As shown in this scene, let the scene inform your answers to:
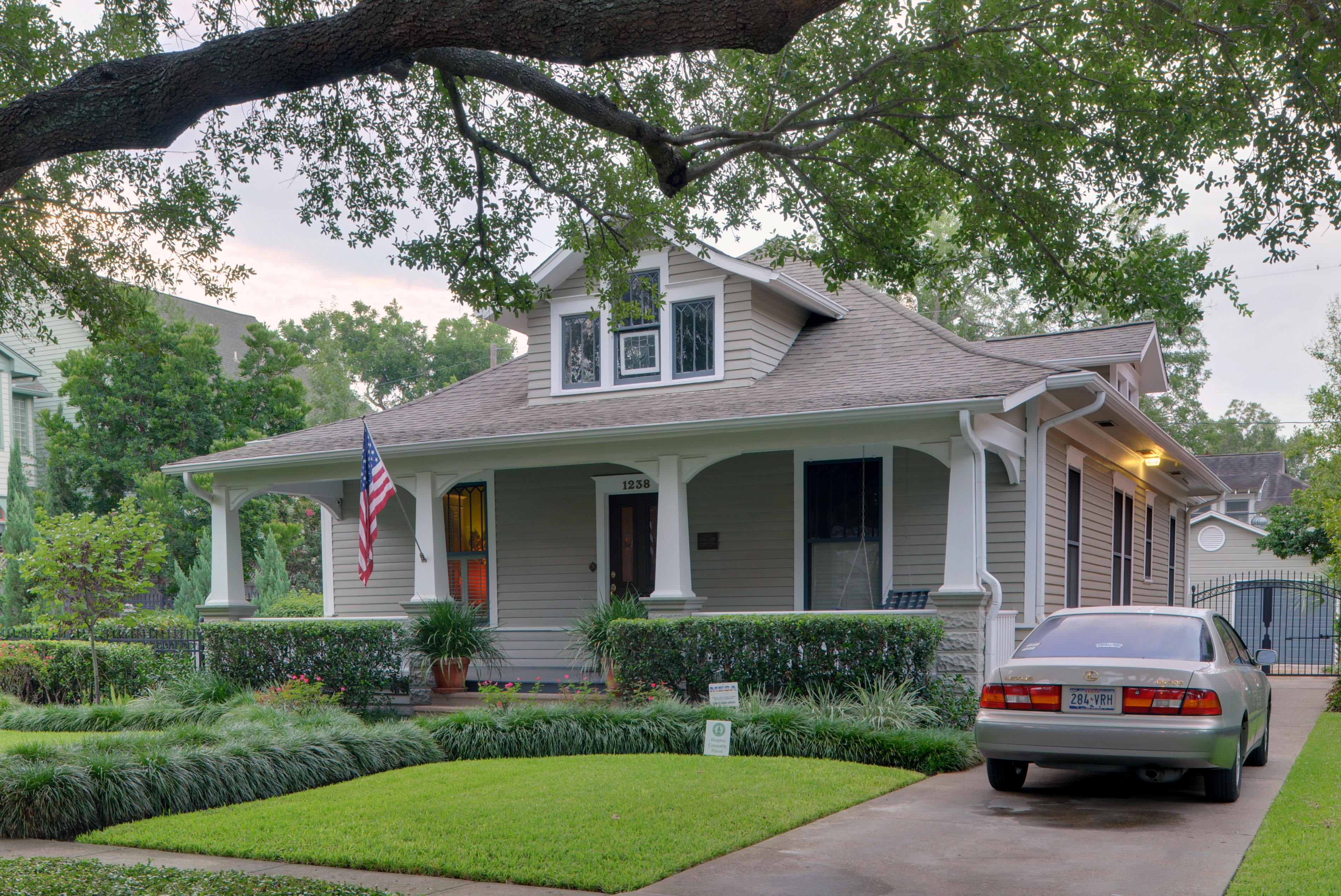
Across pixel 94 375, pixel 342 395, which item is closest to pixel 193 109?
pixel 94 375

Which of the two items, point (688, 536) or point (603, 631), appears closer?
point (603, 631)

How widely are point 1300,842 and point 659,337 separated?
9.95 metres

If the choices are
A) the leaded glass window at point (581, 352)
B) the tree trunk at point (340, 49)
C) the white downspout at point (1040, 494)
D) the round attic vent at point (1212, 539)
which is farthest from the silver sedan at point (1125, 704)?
the round attic vent at point (1212, 539)

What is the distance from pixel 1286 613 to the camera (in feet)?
100

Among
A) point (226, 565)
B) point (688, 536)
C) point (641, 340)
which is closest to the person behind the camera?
point (688, 536)

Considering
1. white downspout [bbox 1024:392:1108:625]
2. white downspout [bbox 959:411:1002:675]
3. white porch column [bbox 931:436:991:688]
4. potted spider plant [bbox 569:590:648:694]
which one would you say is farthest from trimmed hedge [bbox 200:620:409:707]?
white downspout [bbox 1024:392:1108:625]

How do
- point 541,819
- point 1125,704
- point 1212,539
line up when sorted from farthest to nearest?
point 1212,539 → point 1125,704 → point 541,819

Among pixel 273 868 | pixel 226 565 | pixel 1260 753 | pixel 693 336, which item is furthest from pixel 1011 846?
pixel 226 565

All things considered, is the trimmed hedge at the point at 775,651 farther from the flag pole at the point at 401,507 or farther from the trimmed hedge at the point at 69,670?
the trimmed hedge at the point at 69,670

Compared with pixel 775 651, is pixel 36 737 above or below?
below

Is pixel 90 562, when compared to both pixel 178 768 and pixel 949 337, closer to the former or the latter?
pixel 178 768

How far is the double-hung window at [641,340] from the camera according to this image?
14898mm

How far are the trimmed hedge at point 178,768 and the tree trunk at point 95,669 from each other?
5.28 m

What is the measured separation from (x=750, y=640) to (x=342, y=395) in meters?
35.9
